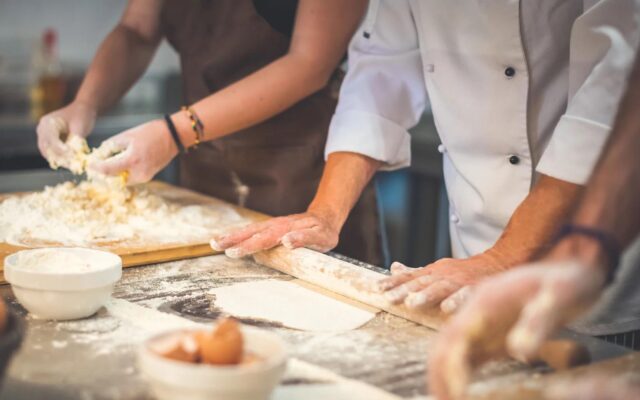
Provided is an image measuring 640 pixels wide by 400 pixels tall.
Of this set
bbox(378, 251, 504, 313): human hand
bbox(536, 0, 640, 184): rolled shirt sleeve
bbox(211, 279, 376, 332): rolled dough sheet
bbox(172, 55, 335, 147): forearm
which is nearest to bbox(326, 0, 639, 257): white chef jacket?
bbox(536, 0, 640, 184): rolled shirt sleeve

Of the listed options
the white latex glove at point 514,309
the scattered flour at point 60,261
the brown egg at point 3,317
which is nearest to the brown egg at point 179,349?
the brown egg at point 3,317

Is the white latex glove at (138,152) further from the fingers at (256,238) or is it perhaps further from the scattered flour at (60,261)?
the scattered flour at (60,261)

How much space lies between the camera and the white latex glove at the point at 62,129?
85.8 inches

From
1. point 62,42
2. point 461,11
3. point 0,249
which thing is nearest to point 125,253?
point 0,249

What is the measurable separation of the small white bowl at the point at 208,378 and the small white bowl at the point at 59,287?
1.21ft

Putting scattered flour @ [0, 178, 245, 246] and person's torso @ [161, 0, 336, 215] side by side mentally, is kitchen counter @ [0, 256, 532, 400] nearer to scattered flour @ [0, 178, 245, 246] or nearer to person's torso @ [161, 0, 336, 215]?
scattered flour @ [0, 178, 245, 246]

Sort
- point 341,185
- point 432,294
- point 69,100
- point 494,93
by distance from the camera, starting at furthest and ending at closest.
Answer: point 69,100 → point 341,185 → point 494,93 → point 432,294

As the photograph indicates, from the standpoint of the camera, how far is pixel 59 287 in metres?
1.33

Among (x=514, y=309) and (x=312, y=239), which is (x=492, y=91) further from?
(x=514, y=309)

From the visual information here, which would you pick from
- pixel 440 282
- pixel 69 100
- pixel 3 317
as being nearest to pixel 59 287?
pixel 3 317

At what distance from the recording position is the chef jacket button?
5.85 feet

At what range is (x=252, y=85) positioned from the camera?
2154 mm

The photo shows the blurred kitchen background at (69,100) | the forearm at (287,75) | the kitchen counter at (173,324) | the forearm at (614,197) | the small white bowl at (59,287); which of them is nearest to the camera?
the forearm at (614,197)

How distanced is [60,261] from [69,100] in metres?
2.75
